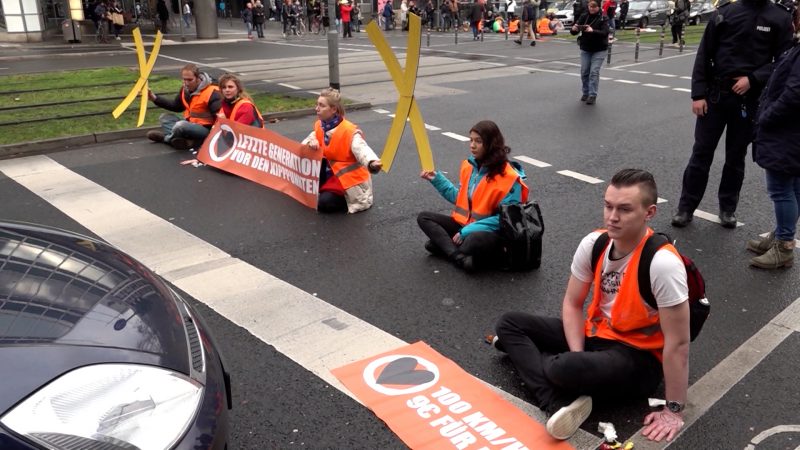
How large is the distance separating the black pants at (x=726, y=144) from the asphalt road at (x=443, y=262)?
0.96 feet

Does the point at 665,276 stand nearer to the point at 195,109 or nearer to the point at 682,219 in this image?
the point at 682,219

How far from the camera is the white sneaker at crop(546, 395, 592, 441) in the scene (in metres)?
3.05

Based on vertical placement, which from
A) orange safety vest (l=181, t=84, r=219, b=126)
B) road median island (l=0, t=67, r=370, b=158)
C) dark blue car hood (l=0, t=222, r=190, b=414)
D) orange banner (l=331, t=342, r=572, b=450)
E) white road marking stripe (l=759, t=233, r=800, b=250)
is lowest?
orange banner (l=331, t=342, r=572, b=450)

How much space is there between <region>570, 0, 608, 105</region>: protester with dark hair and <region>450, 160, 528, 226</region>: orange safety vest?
7.65 metres

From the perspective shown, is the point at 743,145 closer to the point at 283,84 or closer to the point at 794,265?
the point at 794,265

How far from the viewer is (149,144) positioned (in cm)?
927

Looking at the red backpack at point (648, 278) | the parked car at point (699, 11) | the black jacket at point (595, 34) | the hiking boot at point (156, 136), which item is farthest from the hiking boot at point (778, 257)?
the parked car at point (699, 11)

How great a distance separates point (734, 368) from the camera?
3691mm

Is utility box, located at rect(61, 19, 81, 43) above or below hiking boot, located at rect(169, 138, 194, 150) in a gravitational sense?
above

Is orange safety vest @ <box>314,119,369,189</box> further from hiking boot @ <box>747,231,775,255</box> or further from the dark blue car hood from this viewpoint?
the dark blue car hood

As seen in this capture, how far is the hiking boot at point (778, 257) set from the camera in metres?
4.96

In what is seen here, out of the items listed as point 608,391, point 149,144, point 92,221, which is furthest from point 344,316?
point 149,144

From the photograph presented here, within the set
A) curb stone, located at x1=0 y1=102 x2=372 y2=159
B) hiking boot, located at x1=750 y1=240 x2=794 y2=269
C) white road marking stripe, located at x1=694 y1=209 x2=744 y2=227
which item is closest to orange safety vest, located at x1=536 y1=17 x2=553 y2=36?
curb stone, located at x1=0 y1=102 x2=372 y2=159

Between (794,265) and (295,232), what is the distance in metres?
3.91
